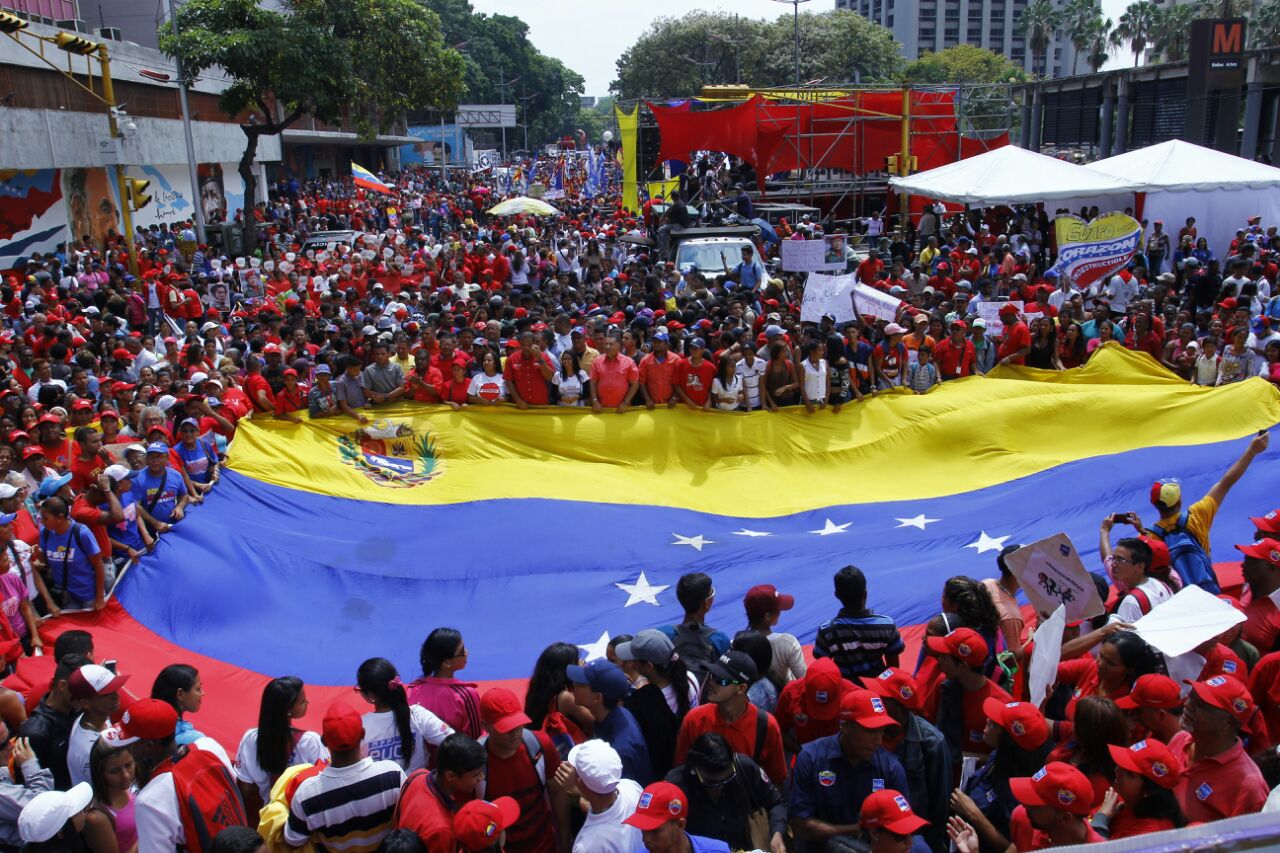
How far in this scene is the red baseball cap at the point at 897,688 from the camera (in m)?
4.62

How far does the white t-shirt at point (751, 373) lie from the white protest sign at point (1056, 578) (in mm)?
Result: 4826

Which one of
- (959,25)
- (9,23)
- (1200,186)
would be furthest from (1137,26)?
(9,23)

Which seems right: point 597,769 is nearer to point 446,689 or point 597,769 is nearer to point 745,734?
point 745,734

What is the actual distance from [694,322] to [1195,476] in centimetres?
638

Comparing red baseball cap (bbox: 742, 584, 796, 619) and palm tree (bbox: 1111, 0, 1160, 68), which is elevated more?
palm tree (bbox: 1111, 0, 1160, 68)

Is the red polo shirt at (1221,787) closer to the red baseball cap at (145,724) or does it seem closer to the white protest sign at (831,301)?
the red baseball cap at (145,724)

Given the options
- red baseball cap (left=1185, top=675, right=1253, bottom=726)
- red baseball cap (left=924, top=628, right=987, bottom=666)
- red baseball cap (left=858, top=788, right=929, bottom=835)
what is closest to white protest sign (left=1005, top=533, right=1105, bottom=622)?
red baseball cap (left=924, top=628, right=987, bottom=666)

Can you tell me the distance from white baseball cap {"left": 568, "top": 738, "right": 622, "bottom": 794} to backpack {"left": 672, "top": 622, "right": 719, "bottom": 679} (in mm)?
1109

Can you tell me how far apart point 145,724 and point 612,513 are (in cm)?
521

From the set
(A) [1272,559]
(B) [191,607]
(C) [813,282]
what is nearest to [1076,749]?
(A) [1272,559]

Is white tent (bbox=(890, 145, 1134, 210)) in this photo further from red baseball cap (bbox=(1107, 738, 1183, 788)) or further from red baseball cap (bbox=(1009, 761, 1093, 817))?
red baseball cap (bbox=(1009, 761, 1093, 817))

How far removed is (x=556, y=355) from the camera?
38.4 feet

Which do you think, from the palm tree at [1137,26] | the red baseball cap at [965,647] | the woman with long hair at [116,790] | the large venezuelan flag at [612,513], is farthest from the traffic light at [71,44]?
the palm tree at [1137,26]

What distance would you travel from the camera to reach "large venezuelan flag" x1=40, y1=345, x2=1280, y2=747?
24.7 ft
